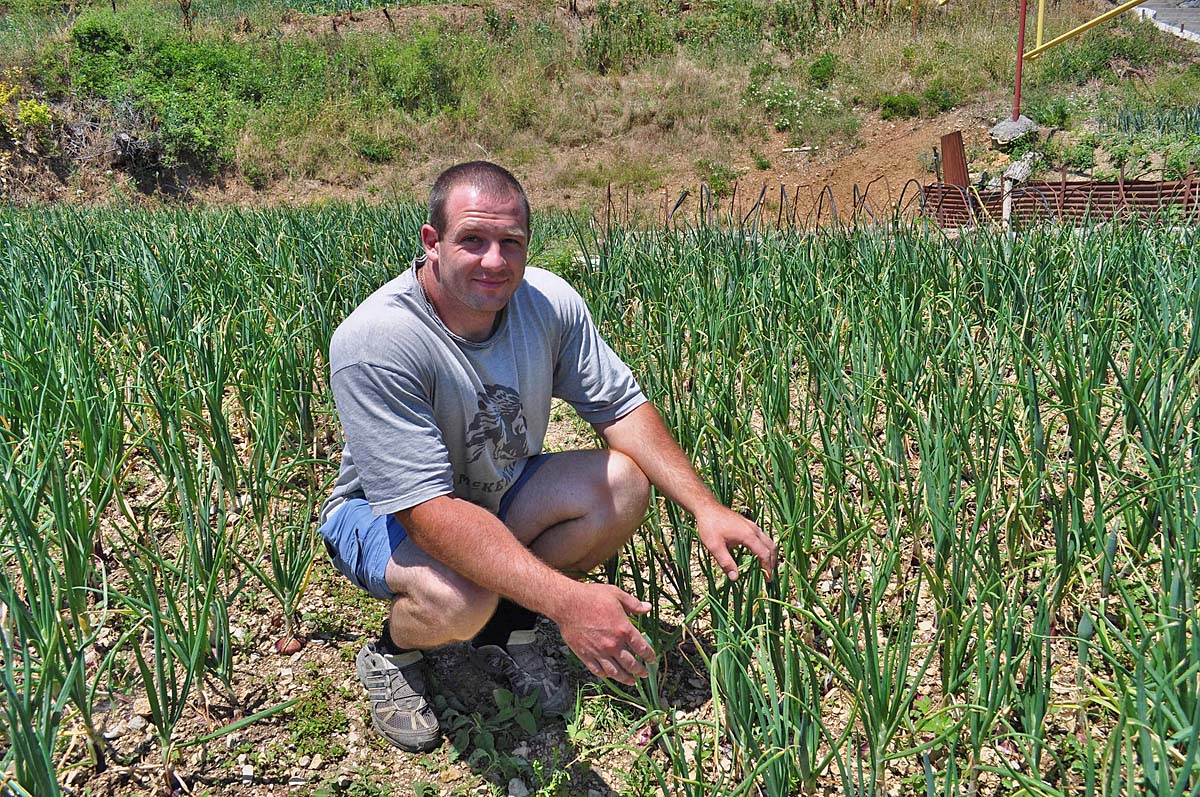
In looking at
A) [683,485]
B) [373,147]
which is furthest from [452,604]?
[373,147]

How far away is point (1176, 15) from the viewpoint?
19.3 m

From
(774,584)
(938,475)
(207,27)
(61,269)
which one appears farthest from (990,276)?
(207,27)

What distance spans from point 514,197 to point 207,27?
55.0 ft

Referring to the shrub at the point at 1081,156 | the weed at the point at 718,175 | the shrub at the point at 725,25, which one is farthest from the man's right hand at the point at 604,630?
the shrub at the point at 725,25

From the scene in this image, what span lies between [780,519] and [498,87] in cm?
1482

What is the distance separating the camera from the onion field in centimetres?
129

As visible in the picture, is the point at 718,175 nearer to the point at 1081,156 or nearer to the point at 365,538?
the point at 1081,156

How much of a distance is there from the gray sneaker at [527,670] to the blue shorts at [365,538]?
0.85 feet

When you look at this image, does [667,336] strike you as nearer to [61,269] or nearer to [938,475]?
[938,475]

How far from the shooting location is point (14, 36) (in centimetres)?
1473

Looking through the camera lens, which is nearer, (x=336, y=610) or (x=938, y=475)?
(x=938, y=475)

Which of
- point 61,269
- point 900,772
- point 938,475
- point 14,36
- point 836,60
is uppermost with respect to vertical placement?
point 14,36

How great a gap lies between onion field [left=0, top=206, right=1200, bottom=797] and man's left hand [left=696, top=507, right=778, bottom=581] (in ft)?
0.16

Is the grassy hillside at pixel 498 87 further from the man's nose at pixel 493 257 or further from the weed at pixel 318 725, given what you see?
the weed at pixel 318 725
